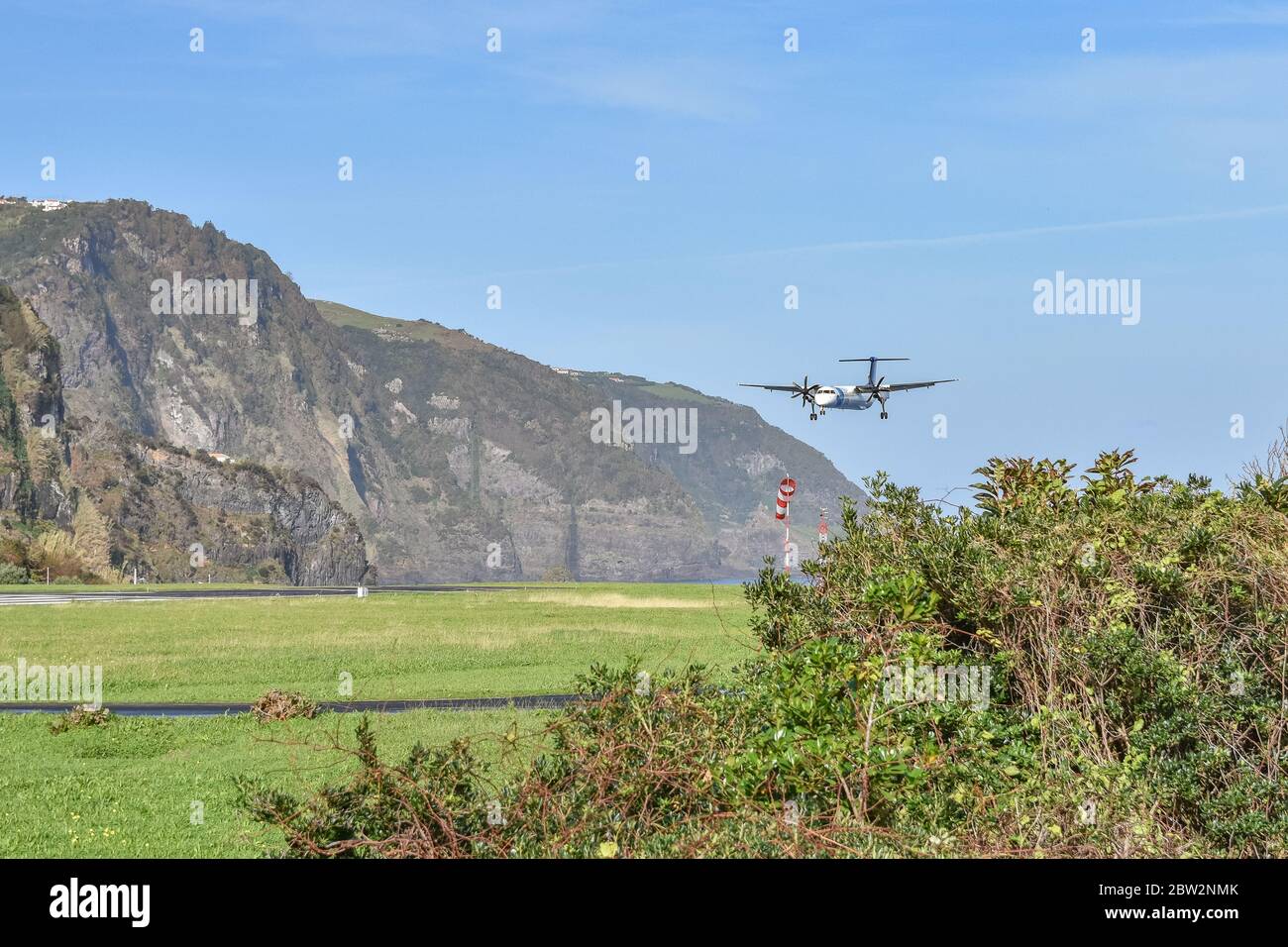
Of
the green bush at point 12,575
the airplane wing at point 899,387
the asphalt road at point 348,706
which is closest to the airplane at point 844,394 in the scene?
the airplane wing at point 899,387

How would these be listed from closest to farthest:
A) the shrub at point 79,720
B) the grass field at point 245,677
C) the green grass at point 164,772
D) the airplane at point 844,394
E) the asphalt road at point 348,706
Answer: the green grass at point 164,772 → the grass field at point 245,677 → the shrub at point 79,720 → the asphalt road at point 348,706 → the airplane at point 844,394

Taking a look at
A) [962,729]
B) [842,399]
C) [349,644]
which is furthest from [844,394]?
[962,729]

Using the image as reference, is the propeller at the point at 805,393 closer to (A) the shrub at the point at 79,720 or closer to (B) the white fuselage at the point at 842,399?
(B) the white fuselage at the point at 842,399

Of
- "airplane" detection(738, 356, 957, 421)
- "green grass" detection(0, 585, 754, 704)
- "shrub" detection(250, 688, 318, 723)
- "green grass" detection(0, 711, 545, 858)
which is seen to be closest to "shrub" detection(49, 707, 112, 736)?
"green grass" detection(0, 711, 545, 858)

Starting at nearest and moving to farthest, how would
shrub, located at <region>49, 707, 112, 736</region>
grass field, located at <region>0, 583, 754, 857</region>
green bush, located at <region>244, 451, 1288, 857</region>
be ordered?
green bush, located at <region>244, 451, 1288, 857</region> → grass field, located at <region>0, 583, 754, 857</region> → shrub, located at <region>49, 707, 112, 736</region>

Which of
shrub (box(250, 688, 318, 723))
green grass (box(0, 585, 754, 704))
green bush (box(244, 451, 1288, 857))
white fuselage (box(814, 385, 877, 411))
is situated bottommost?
green grass (box(0, 585, 754, 704))

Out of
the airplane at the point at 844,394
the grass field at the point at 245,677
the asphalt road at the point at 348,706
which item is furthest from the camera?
the airplane at the point at 844,394

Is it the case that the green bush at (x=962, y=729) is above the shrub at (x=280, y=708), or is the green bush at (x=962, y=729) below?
above

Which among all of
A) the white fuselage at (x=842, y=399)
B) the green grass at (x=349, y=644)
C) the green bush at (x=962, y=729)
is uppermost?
the white fuselage at (x=842, y=399)

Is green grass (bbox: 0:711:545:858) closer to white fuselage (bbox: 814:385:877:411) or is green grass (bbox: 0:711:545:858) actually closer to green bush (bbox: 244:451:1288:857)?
green bush (bbox: 244:451:1288:857)
